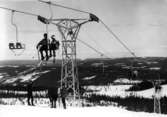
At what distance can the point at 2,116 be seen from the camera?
12.8 metres

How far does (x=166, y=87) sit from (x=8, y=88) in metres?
24.7

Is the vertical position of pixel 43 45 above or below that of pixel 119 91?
above

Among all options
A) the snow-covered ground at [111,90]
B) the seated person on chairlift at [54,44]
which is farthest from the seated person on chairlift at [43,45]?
the snow-covered ground at [111,90]

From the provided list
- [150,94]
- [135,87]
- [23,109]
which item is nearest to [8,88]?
[135,87]

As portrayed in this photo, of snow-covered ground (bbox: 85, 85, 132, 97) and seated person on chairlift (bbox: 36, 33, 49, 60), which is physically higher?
seated person on chairlift (bbox: 36, 33, 49, 60)

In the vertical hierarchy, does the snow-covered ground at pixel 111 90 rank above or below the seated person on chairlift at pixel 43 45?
below

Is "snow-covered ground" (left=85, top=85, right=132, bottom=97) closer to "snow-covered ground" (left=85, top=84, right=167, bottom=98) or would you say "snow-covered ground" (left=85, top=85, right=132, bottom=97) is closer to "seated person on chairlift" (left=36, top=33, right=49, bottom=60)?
"snow-covered ground" (left=85, top=84, right=167, bottom=98)

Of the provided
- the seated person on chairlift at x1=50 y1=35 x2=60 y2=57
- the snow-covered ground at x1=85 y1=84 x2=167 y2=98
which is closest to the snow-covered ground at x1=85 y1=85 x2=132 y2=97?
the snow-covered ground at x1=85 y1=84 x2=167 y2=98

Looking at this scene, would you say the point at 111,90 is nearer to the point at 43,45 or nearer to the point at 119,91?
the point at 119,91

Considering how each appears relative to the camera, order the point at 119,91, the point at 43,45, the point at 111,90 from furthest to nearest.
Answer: the point at 111,90 → the point at 119,91 → the point at 43,45

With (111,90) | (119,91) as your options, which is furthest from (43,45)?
(111,90)

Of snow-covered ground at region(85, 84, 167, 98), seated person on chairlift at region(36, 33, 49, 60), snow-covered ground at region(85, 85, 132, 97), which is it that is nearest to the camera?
seated person on chairlift at region(36, 33, 49, 60)

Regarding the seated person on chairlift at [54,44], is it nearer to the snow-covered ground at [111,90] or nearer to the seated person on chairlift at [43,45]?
the seated person on chairlift at [43,45]

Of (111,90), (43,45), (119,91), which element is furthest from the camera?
(111,90)
